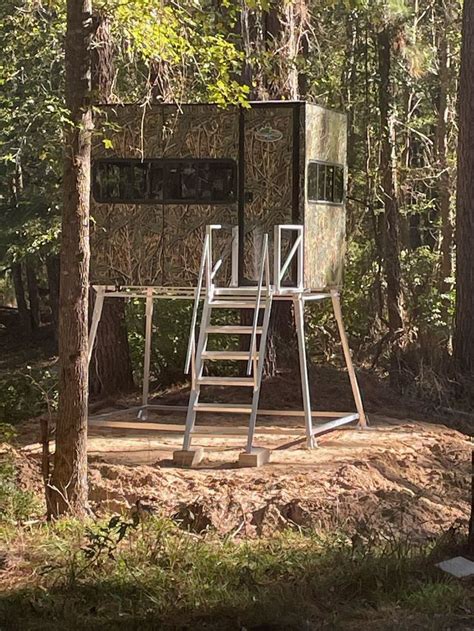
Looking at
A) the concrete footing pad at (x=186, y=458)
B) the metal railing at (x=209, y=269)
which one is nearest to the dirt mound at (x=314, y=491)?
the concrete footing pad at (x=186, y=458)

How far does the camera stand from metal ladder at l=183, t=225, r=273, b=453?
11727 millimetres

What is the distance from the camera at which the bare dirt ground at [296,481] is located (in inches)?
375

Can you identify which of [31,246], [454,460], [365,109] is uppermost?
[365,109]

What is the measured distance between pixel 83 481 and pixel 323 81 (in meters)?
12.1

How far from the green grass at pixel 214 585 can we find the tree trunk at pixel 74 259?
881 mm

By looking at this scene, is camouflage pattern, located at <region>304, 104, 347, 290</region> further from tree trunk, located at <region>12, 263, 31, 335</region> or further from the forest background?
tree trunk, located at <region>12, 263, 31, 335</region>

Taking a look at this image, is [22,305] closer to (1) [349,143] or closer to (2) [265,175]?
Answer: (1) [349,143]

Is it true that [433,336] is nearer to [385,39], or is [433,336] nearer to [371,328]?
[371,328]

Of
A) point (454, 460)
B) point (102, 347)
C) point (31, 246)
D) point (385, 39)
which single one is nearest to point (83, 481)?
point (454, 460)

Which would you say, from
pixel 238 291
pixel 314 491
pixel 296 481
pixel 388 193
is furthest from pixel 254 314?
pixel 388 193

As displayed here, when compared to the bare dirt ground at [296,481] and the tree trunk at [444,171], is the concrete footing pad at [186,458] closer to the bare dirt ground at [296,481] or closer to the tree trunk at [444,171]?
the bare dirt ground at [296,481]

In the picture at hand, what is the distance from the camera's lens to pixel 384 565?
7145mm

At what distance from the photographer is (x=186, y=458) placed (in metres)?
11.6

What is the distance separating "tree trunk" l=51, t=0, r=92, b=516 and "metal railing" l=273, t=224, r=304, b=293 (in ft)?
12.5
